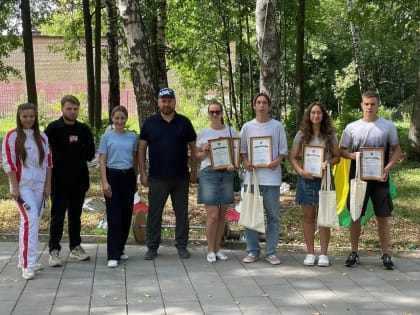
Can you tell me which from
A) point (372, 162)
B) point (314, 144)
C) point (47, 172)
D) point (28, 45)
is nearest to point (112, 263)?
point (47, 172)

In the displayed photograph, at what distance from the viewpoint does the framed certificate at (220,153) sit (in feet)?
19.4

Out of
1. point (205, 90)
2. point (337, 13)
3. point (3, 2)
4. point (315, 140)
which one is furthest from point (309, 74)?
point (315, 140)

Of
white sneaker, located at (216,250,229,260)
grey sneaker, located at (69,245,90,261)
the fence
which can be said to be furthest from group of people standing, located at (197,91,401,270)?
the fence

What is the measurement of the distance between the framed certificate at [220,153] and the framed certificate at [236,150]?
71 millimetres

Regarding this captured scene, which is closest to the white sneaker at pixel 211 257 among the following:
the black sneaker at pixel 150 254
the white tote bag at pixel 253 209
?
the white tote bag at pixel 253 209

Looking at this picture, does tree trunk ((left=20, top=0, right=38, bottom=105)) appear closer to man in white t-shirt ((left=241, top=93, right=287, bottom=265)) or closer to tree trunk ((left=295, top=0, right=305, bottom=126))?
tree trunk ((left=295, top=0, right=305, bottom=126))

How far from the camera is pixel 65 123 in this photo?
19.3 ft

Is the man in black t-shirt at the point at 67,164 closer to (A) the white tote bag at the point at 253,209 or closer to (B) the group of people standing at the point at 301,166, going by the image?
(B) the group of people standing at the point at 301,166

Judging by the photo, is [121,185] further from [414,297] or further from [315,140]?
[414,297]

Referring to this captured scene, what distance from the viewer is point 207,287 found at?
5328 millimetres

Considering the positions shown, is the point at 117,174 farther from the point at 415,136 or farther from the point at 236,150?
the point at 415,136

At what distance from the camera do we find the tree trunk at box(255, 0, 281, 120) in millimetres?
9195

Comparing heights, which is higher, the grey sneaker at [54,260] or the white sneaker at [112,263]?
the grey sneaker at [54,260]

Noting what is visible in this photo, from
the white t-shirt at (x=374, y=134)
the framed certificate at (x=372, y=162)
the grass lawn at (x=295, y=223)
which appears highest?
the white t-shirt at (x=374, y=134)
